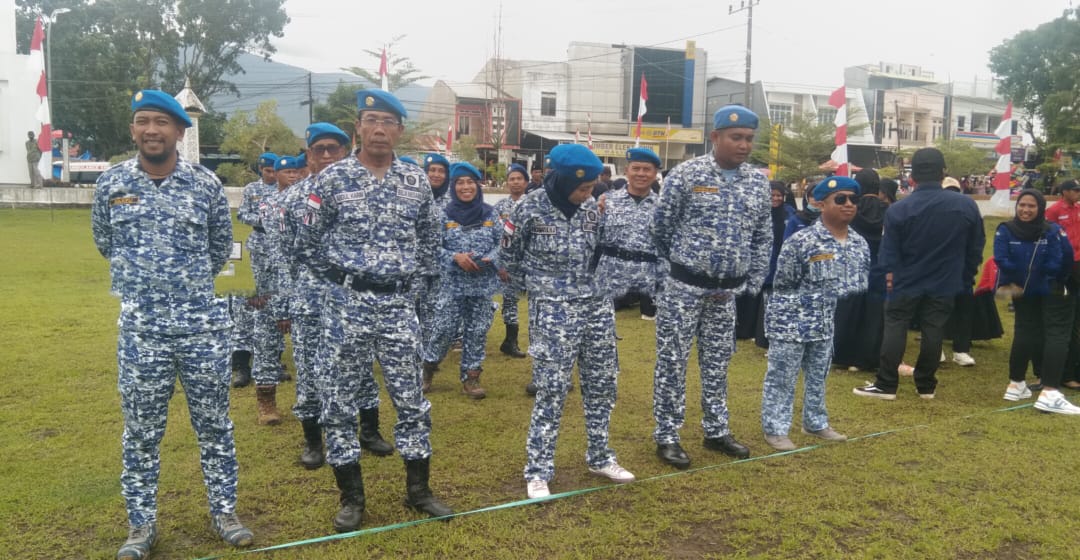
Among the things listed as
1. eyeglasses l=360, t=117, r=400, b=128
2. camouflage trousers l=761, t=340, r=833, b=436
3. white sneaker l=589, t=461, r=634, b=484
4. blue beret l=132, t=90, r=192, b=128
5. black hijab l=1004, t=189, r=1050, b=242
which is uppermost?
blue beret l=132, t=90, r=192, b=128

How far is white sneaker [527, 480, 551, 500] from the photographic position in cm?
377

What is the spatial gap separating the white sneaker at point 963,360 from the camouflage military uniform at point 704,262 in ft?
13.1

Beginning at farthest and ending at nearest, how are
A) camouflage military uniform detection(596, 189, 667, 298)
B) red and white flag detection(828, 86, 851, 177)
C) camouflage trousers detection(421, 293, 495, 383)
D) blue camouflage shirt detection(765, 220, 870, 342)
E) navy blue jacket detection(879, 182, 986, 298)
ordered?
red and white flag detection(828, 86, 851, 177) → camouflage military uniform detection(596, 189, 667, 298) → camouflage trousers detection(421, 293, 495, 383) → navy blue jacket detection(879, 182, 986, 298) → blue camouflage shirt detection(765, 220, 870, 342)

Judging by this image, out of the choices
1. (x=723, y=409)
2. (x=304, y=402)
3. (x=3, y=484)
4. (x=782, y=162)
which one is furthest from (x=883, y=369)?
(x=782, y=162)

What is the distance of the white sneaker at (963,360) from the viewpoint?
278 inches

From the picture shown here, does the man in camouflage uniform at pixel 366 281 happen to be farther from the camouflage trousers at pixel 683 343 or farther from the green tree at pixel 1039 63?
the green tree at pixel 1039 63

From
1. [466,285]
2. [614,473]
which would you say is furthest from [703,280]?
[466,285]

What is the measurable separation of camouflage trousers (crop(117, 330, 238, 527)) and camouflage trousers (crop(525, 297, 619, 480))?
1.51m

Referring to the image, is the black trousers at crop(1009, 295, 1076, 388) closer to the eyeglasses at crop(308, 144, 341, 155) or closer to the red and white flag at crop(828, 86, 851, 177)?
the red and white flag at crop(828, 86, 851, 177)

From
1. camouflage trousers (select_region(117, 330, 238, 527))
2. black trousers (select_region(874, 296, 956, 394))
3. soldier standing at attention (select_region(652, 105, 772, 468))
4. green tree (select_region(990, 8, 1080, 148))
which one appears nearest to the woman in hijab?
soldier standing at attention (select_region(652, 105, 772, 468))

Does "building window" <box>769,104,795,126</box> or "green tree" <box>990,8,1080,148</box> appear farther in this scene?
"building window" <box>769,104,795,126</box>

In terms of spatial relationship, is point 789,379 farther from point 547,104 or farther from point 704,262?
point 547,104

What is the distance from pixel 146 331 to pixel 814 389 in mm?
3981

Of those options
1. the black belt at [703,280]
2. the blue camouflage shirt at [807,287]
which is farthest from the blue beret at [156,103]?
the blue camouflage shirt at [807,287]
